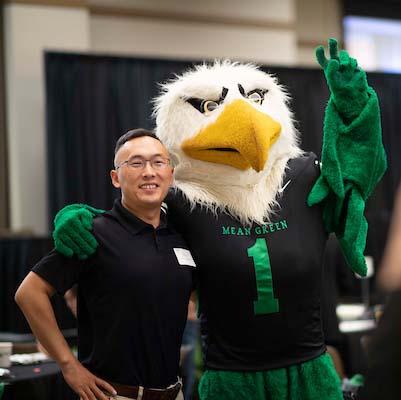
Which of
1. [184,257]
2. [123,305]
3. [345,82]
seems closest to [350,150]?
[345,82]

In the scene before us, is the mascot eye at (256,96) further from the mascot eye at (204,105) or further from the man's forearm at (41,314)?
the man's forearm at (41,314)

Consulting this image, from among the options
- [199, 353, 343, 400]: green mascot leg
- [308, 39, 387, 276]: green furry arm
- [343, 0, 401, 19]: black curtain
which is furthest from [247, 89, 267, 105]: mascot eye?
[343, 0, 401, 19]: black curtain

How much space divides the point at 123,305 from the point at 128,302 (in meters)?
0.02

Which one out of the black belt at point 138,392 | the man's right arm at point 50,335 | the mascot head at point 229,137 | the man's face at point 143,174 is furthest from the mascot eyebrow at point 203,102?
the black belt at point 138,392

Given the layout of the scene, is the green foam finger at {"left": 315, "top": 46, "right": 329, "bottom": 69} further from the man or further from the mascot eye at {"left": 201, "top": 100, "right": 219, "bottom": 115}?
the man

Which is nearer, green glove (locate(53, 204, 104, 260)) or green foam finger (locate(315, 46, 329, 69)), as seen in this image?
green glove (locate(53, 204, 104, 260))

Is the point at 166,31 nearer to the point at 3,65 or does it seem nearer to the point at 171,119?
the point at 3,65

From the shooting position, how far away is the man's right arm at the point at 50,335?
2129mm

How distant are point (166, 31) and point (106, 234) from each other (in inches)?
179

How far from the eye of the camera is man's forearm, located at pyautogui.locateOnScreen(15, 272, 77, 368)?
213cm

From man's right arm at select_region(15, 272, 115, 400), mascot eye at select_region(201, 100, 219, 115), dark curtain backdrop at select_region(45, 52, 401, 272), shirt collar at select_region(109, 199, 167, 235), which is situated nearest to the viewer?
man's right arm at select_region(15, 272, 115, 400)

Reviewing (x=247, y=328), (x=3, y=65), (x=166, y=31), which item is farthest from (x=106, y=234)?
(x=166, y=31)

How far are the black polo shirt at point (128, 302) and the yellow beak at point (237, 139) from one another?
343 millimetres

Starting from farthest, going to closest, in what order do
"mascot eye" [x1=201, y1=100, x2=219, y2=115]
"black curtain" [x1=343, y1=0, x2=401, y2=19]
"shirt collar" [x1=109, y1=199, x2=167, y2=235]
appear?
"black curtain" [x1=343, y1=0, x2=401, y2=19], "mascot eye" [x1=201, y1=100, x2=219, y2=115], "shirt collar" [x1=109, y1=199, x2=167, y2=235]
